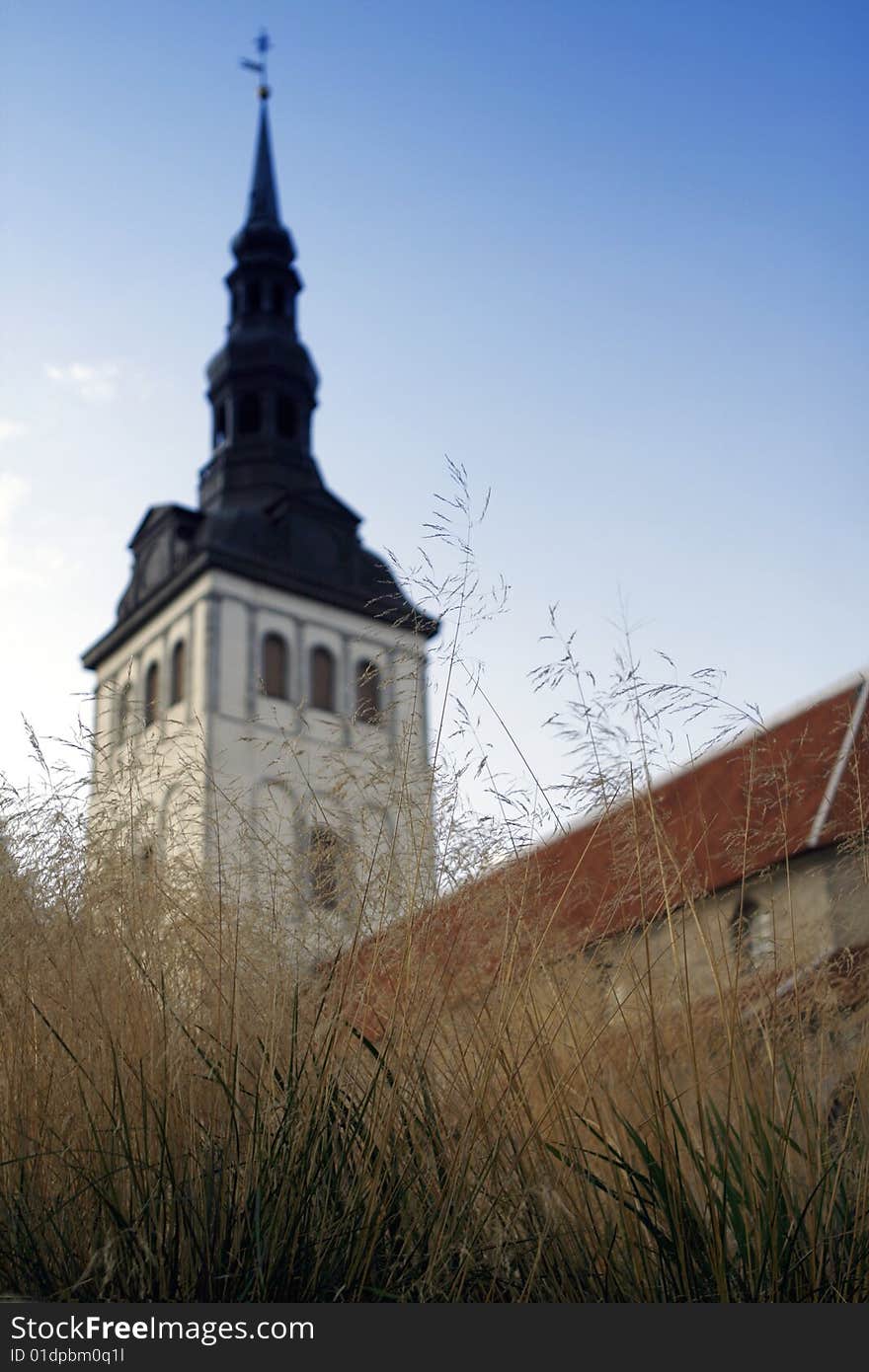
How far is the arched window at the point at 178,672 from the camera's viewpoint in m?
31.2

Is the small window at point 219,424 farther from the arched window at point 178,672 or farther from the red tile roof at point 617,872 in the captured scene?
the red tile roof at point 617,872

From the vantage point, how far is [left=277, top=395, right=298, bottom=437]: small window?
34406mm

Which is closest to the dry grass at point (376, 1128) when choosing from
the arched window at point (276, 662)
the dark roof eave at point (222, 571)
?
the dark roof eave at point (222, 571)

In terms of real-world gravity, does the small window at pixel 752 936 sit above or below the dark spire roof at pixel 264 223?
below

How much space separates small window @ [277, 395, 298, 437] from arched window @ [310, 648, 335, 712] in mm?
5834

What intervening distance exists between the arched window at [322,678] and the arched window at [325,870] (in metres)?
28.1

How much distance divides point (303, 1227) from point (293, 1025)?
0.47 metres

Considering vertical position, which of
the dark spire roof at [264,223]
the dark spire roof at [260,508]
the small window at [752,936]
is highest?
the dark spire roof at [264,223]

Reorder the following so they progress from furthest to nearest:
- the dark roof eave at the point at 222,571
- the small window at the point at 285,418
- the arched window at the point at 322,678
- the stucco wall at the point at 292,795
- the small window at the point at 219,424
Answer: the small window at the point at 219,424
the small window at the point at 285,418
the dark roof eave at the point at 222,571
the arched window at the point at 322,678
the stucco wall at the point at 292,795

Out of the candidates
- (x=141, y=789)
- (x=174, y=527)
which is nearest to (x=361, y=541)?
(x=174, y=527)

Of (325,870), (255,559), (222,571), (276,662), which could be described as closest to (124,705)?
(325,870)

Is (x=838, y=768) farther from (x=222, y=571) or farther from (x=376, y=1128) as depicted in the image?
(x=222, y=571)

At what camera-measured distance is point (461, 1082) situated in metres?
2.57

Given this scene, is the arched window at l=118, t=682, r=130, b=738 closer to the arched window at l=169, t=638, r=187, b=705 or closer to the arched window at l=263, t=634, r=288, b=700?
the arched window at l=263, t=634, r=288, b=700
